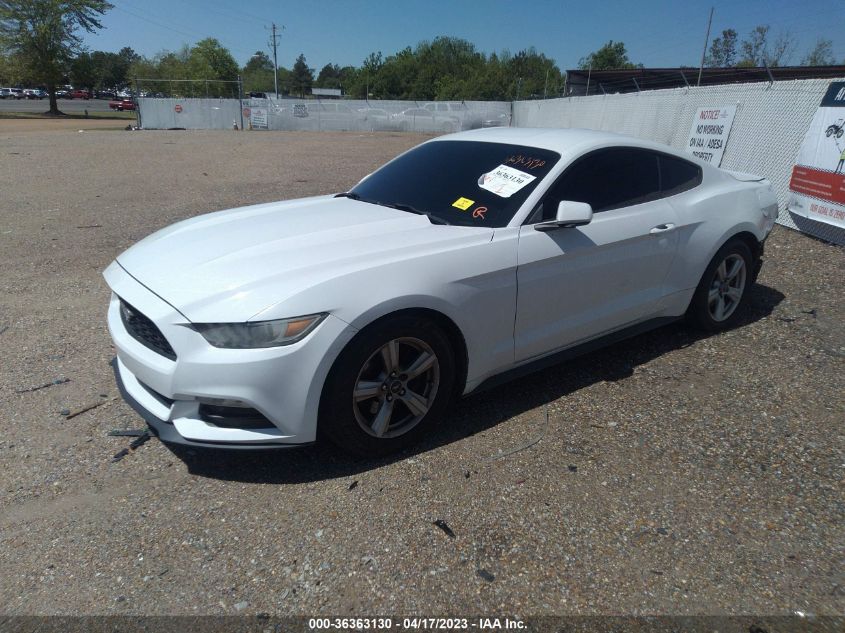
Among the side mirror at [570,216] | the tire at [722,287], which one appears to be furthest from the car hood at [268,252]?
the tire at [722,287]

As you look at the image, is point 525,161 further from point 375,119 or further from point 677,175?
point 375,119

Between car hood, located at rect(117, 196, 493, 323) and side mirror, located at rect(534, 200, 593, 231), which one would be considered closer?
car hood, located at rect(117, 196, 493, 323)

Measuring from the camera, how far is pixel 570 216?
127 inches

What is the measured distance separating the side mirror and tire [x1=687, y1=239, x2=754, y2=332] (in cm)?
158

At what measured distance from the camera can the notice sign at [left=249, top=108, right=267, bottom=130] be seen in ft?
125

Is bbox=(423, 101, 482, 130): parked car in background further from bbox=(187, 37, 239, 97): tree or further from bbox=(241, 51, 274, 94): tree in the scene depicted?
bbox=(241, 51, 274, 94): tree

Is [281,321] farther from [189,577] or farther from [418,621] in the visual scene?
[418,621]

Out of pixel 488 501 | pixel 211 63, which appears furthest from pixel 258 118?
pixel 211 63

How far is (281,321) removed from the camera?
2572 mm

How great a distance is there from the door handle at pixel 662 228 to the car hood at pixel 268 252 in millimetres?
1288

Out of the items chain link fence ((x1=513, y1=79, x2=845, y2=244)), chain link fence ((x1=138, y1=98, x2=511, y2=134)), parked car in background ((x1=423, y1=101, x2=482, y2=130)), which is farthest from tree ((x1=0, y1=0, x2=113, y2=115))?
chain link fence ((x1=513, y1=79, x2=845, y2=244))

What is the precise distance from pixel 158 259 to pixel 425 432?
1.72 metres

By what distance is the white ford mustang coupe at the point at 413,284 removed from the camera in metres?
2.61

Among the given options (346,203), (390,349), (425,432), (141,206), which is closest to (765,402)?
(425,432)
